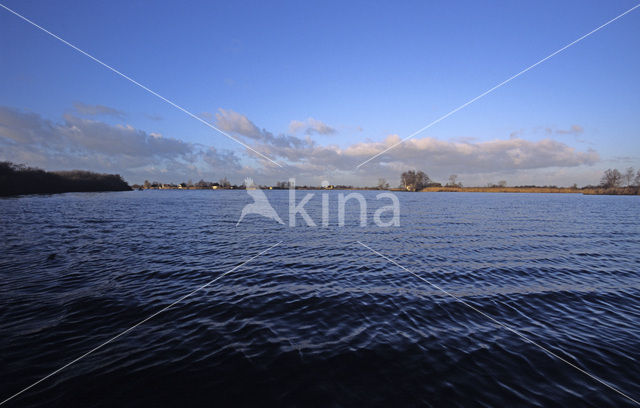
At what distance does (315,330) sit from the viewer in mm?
8438

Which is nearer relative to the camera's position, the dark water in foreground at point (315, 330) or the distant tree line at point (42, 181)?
the dark water in foreground at point (315, 330)

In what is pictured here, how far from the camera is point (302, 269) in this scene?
15.4 metres

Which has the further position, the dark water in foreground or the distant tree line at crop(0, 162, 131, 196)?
the distant tree line at crop(0, 162, 131, 196)

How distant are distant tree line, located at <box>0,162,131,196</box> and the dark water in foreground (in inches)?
4336

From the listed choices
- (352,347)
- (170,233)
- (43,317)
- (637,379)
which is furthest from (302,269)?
(170,233)

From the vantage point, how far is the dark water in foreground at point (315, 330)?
19.1 feet

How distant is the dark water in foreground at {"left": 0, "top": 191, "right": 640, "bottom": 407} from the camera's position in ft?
19.1

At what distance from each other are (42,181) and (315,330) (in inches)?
5910

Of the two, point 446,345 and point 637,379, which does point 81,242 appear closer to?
point 446,345

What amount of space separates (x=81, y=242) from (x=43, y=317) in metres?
16.0

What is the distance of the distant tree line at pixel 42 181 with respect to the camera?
85.8 metres

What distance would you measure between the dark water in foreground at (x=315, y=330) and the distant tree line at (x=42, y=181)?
110 m

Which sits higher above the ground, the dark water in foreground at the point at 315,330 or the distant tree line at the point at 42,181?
the distant tree line at the point at 42,181

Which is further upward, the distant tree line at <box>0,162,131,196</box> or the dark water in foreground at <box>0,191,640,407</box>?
the distant tree line at <box>0,162,131,196</box>
